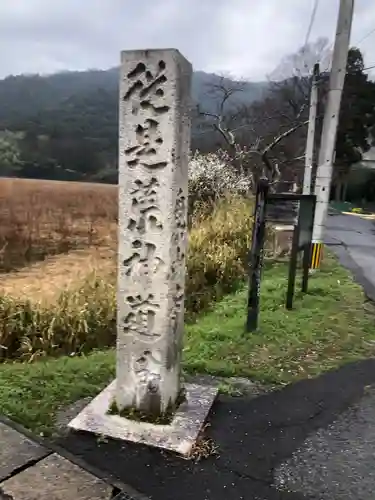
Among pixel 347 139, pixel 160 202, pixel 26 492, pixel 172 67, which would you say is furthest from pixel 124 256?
pixel 347 139

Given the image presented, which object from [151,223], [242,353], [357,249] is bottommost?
[357,249]

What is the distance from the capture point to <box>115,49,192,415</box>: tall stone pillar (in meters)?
2.49

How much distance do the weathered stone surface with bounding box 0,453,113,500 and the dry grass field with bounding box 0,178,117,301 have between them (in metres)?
3.62

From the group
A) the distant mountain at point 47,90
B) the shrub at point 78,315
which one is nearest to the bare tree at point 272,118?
the distant mountain at point 47,90

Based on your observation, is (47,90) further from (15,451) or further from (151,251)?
(15,451)

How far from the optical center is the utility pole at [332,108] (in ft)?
22.1

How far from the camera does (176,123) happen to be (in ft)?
8.13

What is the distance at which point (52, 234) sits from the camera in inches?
473

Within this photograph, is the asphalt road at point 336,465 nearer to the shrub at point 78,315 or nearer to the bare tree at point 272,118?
the shrub at point 78,315

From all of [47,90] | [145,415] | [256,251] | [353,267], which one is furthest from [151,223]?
[47,90]

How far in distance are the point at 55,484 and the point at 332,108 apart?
6310mm

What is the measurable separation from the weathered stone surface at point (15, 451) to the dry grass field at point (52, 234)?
3268mm

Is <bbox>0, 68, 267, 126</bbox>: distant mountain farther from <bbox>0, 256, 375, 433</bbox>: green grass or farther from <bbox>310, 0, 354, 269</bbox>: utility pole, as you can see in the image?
<bbox>0, 256, 375, 433</bbox>: green grass

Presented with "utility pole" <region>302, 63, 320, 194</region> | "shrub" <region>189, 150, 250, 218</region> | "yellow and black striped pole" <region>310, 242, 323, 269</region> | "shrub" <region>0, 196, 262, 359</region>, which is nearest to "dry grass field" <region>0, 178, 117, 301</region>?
"shrub" <region>0, 196, 262, 359</region>
